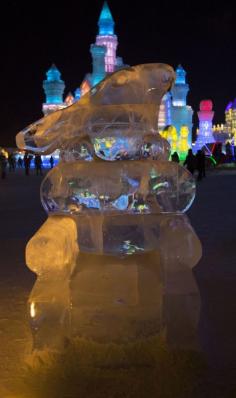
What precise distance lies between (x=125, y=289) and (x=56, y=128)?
123cm

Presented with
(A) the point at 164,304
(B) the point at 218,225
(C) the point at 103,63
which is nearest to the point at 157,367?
(A) the point at 164,304

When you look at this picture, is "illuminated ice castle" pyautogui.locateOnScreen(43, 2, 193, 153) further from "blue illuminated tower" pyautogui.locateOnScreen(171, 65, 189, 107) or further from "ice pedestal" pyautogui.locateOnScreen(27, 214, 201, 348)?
"ice pedestal" pyautogui.locateOnScreen(27, 214, 201, 348)

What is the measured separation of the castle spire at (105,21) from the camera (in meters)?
51.5

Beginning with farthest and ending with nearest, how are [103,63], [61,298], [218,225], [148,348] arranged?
[103,63]
[218,225]
[61,298]
[148,348]

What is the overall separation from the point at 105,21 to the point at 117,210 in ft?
172

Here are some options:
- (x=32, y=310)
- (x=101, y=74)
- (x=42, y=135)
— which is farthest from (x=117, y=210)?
(x=101, y=74)

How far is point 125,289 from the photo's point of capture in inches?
120

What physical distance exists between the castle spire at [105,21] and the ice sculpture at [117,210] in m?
51.9

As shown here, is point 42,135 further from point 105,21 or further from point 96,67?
point 105,21

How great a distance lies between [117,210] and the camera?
128 inches

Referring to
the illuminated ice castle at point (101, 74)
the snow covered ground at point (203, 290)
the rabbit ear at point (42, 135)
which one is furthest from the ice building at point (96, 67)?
the rabbit ear at point (42, 135)

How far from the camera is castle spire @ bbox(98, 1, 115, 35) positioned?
51.5 meters

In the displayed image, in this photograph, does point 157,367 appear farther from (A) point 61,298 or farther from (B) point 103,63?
(B) point 103,63

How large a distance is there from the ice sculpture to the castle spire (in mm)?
51911
